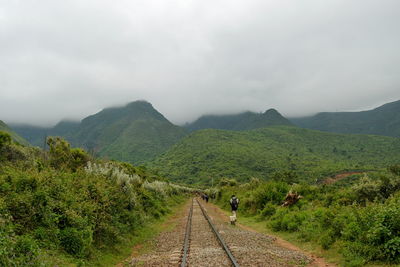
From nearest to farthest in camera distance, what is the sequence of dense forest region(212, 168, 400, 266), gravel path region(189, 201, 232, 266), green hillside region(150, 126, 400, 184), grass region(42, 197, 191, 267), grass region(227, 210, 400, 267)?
grass region(42, 197, 191, 267) < dense forest region(212, 168, 400, 266) < gravel path region(189, 201, 232, 266) < grass region(227, 210, 400, 267) < green hillside region(150, 126, 400, 184)

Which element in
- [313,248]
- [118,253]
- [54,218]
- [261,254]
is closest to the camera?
[54,218]

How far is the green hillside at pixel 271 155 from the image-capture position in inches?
3880

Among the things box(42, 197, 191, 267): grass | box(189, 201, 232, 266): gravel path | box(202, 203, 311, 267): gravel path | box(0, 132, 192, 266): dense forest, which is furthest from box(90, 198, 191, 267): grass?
box(202, 203, 311, 267): gravel path

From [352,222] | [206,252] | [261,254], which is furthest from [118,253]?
[352,222]

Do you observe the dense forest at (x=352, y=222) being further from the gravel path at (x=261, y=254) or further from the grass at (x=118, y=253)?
the grass at (x=118, y=253)

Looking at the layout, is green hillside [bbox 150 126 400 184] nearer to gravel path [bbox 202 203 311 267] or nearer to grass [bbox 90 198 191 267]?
grass [bbox 90 198 191 267]

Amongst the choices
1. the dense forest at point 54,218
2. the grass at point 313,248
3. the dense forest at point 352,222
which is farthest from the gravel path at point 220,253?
the dense forest at point 54,218

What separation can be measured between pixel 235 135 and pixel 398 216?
5894 inches

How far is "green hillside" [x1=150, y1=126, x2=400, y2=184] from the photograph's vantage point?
98562mm

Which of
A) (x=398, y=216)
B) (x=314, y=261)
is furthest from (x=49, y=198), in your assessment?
(x=398, y=216)

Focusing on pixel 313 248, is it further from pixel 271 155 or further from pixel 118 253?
pixel 271 155

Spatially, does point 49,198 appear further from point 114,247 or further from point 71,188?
point 114,247

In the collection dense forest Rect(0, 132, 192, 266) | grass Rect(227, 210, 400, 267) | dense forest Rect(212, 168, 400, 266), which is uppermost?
dense forest Rect(0, 132, 192, 266)

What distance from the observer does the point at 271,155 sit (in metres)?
121
